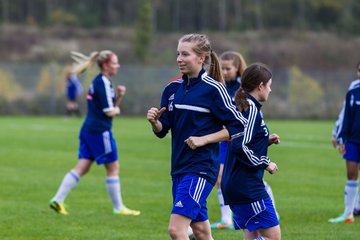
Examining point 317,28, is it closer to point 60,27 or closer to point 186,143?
point 60,27

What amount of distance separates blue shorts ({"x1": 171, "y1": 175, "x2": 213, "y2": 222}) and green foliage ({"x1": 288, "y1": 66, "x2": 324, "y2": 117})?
1457 inches

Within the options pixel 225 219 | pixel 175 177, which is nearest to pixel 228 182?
pixel 175 177

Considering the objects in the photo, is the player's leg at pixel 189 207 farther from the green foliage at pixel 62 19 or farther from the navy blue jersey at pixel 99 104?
the green foliage at pixel 62 19

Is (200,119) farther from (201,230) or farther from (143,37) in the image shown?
(143,37)

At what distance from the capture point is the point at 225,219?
10.0m

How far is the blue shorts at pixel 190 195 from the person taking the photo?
6.64 meters

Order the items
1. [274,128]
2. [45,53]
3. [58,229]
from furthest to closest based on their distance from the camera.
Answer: [45,53], [274,128], [58,229]

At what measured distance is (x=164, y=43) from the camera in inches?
2832

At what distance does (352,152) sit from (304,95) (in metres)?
33.7

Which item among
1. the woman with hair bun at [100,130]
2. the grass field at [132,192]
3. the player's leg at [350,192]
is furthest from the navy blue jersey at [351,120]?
the woman with hair bun at [100,130]

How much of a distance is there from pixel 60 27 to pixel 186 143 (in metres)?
71.2

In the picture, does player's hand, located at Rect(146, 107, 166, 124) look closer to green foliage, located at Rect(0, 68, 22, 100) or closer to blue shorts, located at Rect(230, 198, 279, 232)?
blue shorts, located at Rect(230, 198, 279, 232)

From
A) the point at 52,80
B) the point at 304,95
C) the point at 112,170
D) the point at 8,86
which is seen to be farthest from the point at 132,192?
the point at 304,95

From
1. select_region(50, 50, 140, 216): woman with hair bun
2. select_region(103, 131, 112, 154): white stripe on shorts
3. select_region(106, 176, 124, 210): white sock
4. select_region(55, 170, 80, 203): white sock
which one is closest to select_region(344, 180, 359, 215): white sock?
select_region(50, 50, 140, 216): woman with hair bun
